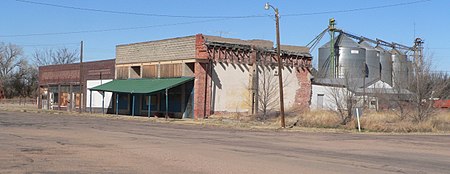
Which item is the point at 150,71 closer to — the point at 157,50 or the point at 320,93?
the point at 157,50

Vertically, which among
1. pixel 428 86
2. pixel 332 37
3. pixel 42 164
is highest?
pixel 332 37

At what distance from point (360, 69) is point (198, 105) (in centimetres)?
3607

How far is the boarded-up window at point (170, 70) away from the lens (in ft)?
149

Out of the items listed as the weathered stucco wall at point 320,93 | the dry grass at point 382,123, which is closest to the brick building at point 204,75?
the weathered stucco wall at point 320,93

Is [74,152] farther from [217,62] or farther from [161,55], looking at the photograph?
[161,55]

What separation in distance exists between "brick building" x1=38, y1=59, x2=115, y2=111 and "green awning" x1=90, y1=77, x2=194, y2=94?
12.8 feet

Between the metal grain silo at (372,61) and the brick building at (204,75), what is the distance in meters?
24.6

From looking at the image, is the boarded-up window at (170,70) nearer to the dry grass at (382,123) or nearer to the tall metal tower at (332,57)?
the dry grass at (382,123)

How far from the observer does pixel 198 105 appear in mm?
43500

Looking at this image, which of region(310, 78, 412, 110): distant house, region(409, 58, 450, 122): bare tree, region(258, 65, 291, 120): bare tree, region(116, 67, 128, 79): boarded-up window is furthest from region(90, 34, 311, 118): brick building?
region(409, 58, 450, 122): bare tree

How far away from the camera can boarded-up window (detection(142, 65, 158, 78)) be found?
4869 cm

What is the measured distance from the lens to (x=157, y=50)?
48.3 metres

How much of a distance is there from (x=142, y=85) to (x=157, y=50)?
3.63 m

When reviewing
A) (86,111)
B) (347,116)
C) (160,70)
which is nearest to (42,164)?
(347,116)
